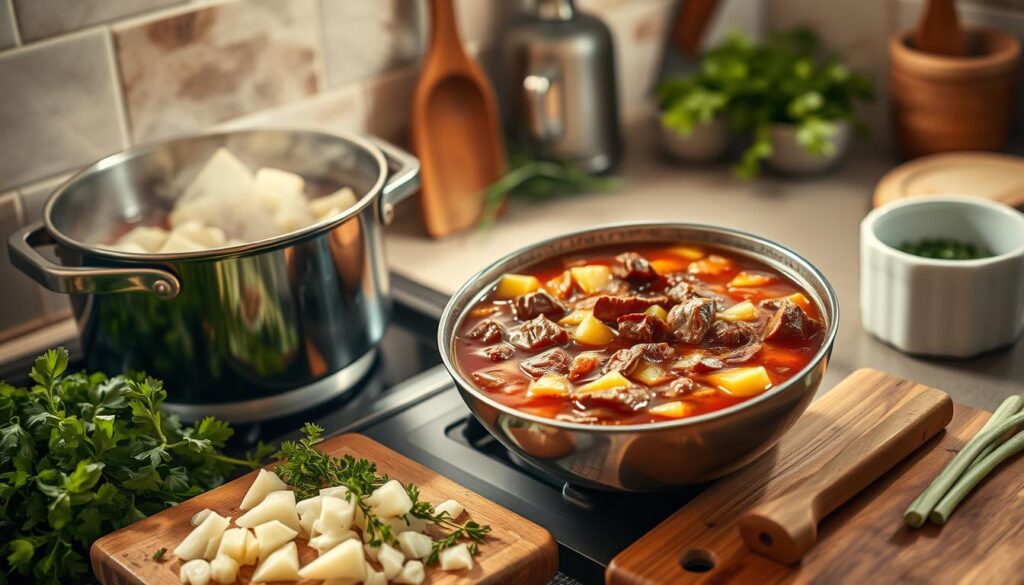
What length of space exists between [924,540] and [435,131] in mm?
1038

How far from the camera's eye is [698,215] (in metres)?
1.88

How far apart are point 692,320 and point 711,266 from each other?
0.15 m

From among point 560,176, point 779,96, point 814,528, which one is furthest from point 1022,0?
point 814,528

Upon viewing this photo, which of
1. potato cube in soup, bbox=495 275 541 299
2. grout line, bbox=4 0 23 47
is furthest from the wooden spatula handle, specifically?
grout line, bbox=4 0 23 47

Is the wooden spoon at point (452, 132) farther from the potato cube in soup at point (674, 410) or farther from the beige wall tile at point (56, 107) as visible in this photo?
the potato cube in soup at point (674, 410)

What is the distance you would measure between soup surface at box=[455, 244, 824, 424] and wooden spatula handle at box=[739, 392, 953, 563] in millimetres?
94

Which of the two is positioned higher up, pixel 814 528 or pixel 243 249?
pixel 243 249

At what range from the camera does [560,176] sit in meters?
1.95

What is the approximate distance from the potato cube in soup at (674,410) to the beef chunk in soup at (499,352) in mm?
173

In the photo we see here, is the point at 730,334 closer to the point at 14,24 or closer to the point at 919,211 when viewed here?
the point at 919,211

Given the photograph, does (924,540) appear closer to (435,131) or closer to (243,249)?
(243,249)

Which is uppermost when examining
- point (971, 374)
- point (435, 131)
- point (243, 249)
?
point (243, 249)

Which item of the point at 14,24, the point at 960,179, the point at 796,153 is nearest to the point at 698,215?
the point at 796,153

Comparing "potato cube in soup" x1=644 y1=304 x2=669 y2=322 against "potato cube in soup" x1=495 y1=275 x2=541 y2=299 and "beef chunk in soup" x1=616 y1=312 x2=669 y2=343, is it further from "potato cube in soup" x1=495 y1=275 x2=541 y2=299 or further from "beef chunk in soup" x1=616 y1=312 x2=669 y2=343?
"potato cube in soup" x1=495 y1=275 x2=541 y2=299
